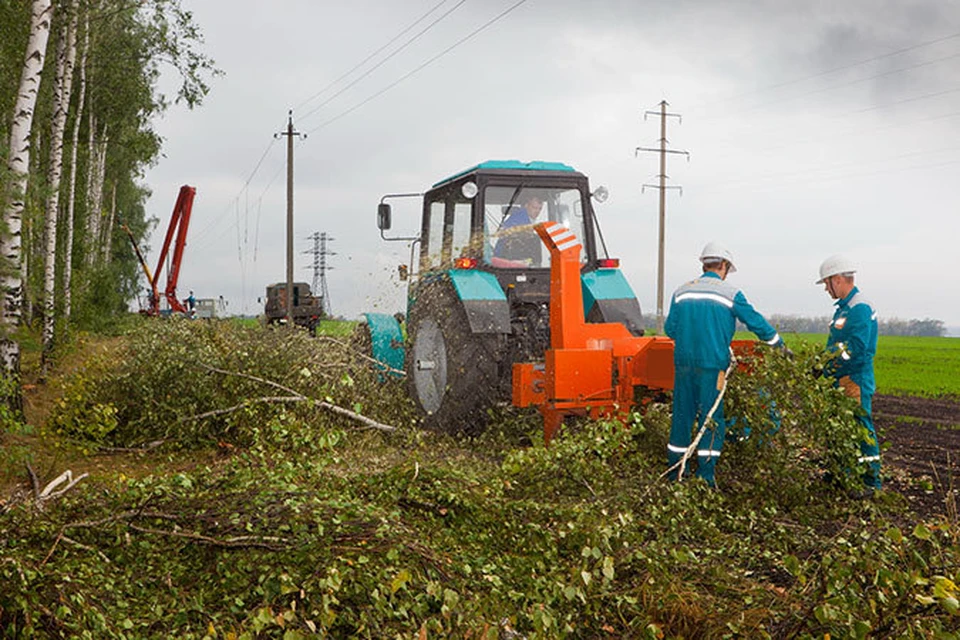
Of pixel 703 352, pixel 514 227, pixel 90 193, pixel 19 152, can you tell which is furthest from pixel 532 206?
pixel 90 193

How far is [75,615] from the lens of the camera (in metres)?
3.23

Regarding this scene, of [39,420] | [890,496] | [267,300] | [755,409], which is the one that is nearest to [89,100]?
[267,300]

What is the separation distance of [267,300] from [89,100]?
27.9 ft

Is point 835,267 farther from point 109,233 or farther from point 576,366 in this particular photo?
point 109,233

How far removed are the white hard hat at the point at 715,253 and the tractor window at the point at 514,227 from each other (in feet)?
6.26

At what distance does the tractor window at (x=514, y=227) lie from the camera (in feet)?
26.1

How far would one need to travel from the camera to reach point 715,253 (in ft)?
20.8

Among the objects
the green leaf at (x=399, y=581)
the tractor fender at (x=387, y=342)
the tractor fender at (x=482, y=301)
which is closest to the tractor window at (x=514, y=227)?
the tractor fender at (x=482, y=301)

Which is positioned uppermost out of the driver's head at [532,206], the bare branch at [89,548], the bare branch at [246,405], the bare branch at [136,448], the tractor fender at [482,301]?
the driver's head at [532,206]

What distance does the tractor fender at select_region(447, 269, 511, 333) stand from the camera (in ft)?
23.4

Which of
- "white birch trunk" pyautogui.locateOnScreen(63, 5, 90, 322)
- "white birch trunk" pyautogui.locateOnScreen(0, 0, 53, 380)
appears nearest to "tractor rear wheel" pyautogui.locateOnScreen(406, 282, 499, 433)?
"white birch trunk" pyautogui.locateOnScreen(0, 0, 53, 380)

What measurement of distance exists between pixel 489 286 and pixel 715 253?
2.06 m

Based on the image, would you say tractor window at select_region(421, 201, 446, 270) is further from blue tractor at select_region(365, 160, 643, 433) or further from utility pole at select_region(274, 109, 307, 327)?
utility pole at select_region(274, 109, 307, 327)

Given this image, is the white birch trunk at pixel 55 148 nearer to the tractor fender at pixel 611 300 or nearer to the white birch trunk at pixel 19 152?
the white birch trunk at pixel 19 152
